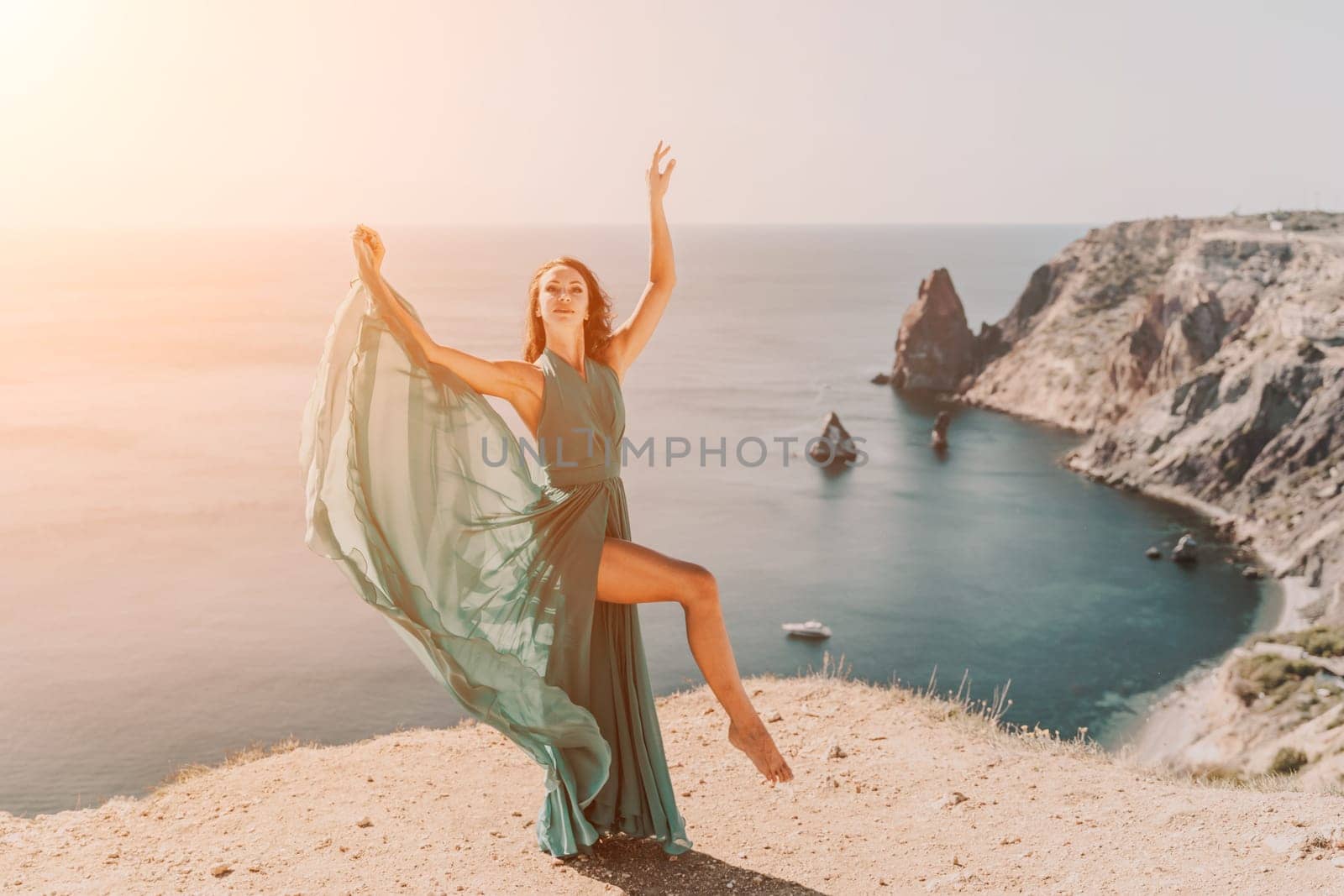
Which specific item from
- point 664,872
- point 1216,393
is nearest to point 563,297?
point 664,872

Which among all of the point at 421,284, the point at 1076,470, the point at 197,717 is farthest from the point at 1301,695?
the point at 421,284

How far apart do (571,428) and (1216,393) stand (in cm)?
6750

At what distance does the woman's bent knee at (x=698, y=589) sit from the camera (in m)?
5.15

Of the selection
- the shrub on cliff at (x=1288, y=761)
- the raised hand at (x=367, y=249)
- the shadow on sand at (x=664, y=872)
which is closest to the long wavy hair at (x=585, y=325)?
the raised hand at (x=367, y=249)

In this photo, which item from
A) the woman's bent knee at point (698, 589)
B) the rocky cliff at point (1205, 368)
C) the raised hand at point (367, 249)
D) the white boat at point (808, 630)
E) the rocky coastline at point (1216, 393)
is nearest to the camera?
the raised hand at point (367, 249)

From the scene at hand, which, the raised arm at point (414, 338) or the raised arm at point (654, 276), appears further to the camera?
the raised arm at point (654, 276)

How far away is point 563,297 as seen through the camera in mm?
5359

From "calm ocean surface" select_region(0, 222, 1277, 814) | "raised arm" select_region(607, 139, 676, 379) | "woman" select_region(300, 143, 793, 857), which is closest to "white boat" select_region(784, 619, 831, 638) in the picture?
"calm ocean surface" select_region(0, 222, 1277, 814)

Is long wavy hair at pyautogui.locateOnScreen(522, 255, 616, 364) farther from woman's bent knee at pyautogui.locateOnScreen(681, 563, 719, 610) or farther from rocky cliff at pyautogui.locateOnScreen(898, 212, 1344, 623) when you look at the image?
rocky cliff at pyautogui.locateOnScreen(898, 212, 1344, 623)

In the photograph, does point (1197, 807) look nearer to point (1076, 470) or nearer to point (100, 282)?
point (1076, 470)

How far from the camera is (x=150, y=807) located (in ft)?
22.3

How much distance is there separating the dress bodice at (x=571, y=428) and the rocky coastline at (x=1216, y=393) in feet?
54.3

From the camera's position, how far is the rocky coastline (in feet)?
102

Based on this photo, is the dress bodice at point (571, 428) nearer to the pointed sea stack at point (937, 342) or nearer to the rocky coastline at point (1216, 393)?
the rocky coastline at point (1216, 393)
